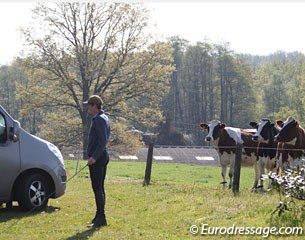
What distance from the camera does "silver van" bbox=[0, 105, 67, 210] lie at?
1198 centimetres

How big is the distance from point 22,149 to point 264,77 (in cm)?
8975

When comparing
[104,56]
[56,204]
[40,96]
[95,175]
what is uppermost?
[104,56]

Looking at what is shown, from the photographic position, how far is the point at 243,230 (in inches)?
352

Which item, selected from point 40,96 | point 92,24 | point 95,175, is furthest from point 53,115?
point 95,175

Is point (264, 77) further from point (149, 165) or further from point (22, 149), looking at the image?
point (22, 149)

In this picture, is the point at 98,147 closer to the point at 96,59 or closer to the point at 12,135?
the point at 12,135

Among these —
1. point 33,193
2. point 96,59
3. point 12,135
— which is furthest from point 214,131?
point 96,59

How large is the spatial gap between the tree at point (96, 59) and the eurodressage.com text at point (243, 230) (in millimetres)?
35772

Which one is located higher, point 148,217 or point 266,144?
point 266,144

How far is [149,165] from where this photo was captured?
18062 millimetres

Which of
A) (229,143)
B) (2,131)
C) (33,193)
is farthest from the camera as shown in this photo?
(229,143)

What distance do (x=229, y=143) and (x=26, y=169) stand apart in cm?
716

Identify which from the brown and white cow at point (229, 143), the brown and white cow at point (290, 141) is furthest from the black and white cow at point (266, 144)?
the brown and white cow at point (290, 141)

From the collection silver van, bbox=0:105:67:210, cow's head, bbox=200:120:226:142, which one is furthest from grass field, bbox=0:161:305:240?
cow's head, bbox=200:120:226:142
